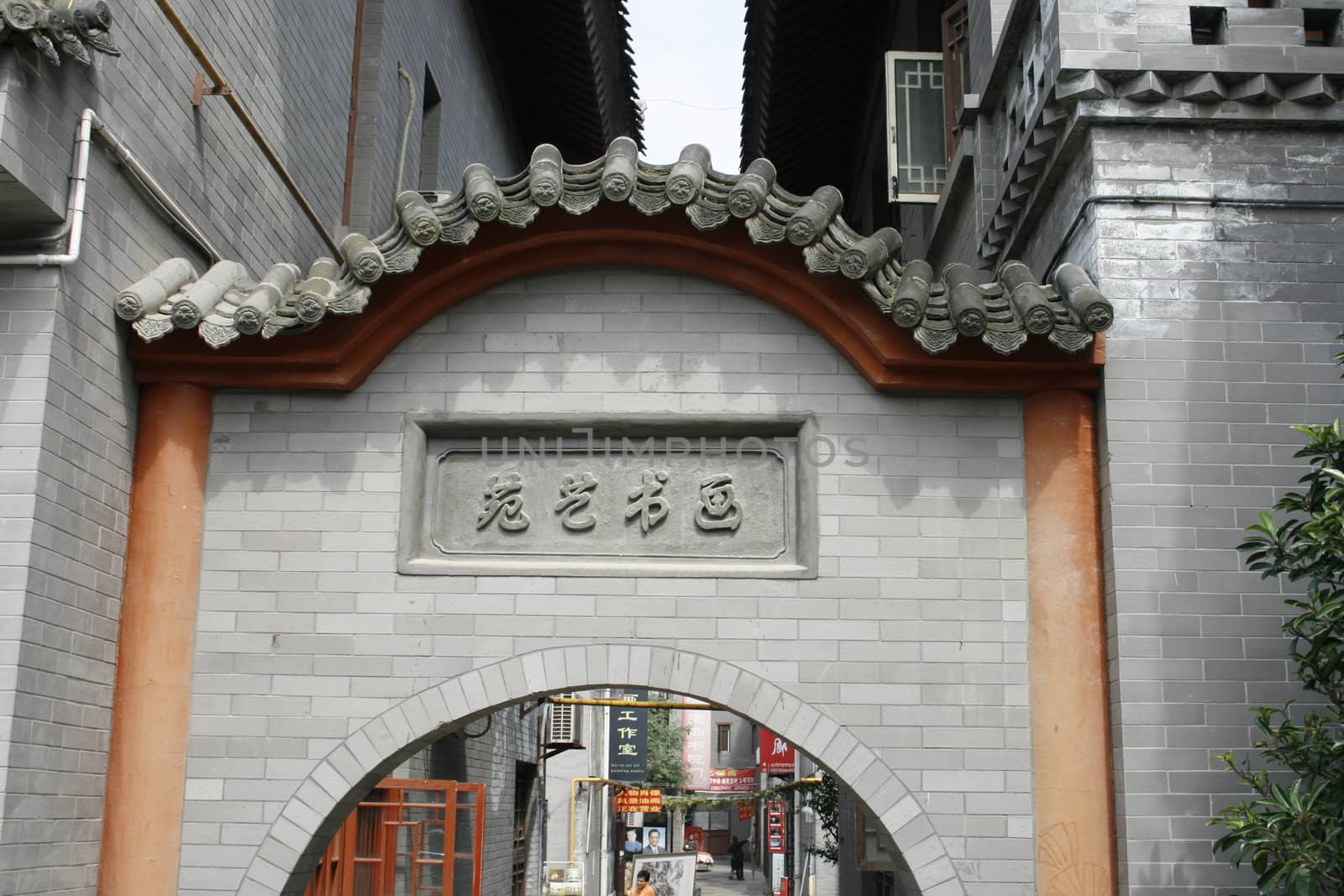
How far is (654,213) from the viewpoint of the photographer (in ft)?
22.4

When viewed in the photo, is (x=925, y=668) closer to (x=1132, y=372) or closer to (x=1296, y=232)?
(x=1132, y=372)

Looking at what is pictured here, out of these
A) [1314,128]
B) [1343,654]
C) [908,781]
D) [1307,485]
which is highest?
[1314,128]

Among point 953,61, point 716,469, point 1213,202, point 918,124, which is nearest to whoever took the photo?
point 1213,202

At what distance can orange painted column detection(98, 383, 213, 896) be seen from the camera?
657cm

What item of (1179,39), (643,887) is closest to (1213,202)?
(1179,39)

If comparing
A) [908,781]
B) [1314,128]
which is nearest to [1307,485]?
[1314,128]

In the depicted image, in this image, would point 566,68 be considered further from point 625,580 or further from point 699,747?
point 699,747

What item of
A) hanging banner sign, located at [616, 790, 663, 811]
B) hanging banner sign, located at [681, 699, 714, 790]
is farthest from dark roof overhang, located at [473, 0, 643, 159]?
hanging banner sign, located at [681, 699, 714, 790]

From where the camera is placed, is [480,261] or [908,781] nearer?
[908,781]

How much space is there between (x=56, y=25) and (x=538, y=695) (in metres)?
3.59

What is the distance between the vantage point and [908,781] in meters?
6.60

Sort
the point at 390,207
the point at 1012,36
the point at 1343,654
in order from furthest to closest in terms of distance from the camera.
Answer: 1. the point at 390,207
2. the point at 1012,36
3. the point at 1343,654

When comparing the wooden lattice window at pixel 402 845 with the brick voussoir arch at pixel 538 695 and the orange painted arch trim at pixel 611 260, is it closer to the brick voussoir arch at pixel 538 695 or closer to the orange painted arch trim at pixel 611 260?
the brick voussoir arch at pixel 538 695

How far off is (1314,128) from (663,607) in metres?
3.95
